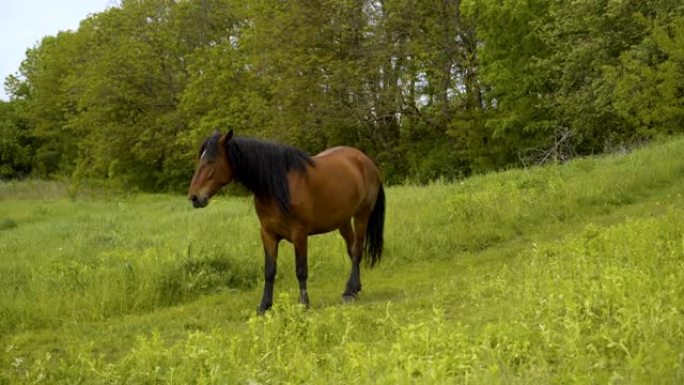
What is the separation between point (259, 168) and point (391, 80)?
21.5 meters

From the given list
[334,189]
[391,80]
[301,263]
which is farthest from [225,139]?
[391,80]

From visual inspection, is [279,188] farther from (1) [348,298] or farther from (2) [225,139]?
(1) [348,298]

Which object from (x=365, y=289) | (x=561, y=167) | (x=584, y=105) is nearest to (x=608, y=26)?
(x=584, y=105)

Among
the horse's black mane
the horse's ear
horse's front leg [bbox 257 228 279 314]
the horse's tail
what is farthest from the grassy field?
the horse's ear

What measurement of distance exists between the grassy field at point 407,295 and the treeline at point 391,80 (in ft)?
23.1

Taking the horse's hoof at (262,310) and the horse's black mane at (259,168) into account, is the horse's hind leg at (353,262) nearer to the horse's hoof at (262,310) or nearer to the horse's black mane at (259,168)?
the horse's hoof at (262,310)

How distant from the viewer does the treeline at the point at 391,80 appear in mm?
22109

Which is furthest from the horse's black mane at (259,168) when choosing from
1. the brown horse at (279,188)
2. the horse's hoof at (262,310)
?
the horse's hoof at (262,310)

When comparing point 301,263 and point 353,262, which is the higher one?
point 301,263

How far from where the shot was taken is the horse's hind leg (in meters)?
7.97

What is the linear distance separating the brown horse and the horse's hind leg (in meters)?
0.01

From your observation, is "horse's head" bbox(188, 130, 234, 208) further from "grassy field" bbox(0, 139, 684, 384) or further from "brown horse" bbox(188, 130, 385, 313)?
"grassy field" bbox(0, 139, 684, 384)

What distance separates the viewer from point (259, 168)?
286 inches

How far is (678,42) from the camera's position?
59.7 ft
